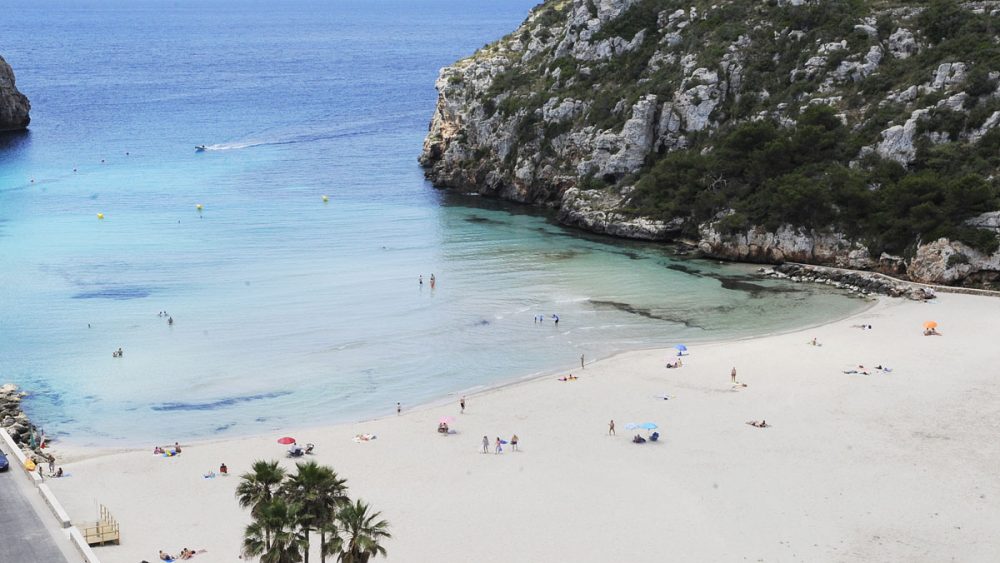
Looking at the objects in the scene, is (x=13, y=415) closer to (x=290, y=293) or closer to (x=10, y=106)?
(x=290, y=293)

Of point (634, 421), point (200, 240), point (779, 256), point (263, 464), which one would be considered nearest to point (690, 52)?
point (779, 256)

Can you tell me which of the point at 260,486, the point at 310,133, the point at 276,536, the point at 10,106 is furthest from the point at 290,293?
the point at 10,106

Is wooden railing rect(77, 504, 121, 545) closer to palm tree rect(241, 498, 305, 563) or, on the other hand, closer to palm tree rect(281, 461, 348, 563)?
palm tree rect(241, 498, 305, 563)

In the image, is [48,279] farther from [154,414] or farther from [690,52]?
[690,52]

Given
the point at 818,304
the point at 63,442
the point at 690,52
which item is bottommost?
the point at 63,442

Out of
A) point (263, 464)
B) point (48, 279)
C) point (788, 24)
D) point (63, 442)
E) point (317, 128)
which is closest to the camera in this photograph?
point (263, 464)

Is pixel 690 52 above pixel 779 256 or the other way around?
above

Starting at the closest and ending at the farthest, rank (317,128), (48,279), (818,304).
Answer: (818,304) < (48,279) < (317,128)

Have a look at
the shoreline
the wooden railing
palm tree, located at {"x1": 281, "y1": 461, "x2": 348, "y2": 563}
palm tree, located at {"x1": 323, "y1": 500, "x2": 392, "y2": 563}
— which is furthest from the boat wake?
palm tree, located at {"x1": 323, "y1": 500, "x2": 392, "y2": 563}
